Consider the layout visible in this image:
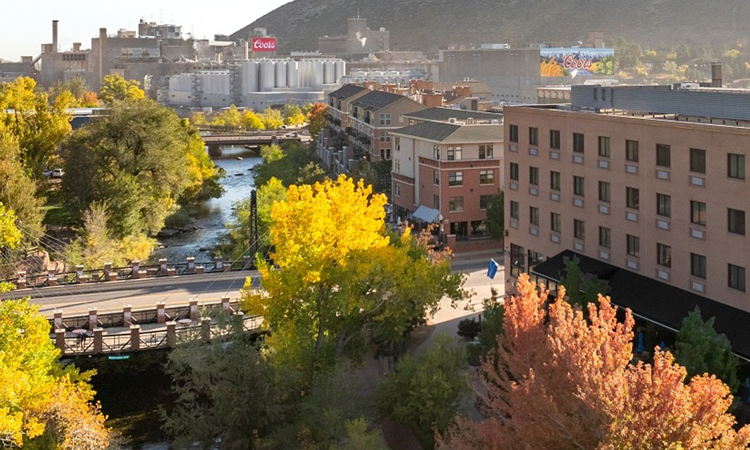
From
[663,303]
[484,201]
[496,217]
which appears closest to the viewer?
[663,303]

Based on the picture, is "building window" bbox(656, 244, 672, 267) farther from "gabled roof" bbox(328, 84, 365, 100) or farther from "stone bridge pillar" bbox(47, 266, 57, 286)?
"gabled roof" bbox(328, 84, 365, 100)

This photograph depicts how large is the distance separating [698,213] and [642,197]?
3.22m

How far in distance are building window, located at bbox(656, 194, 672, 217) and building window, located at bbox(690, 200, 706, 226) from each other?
4.00 feet

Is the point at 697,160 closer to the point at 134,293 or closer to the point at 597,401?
the point at 597,401

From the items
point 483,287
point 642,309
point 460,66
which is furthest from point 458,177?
point 460,66

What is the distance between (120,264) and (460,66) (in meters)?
120

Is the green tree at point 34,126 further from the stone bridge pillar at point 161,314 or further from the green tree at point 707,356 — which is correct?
the green tree at point 707,356

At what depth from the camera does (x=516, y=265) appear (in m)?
50.0

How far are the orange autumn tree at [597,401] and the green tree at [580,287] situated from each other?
11.9 m

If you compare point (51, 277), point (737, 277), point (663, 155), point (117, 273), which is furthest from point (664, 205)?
point (51, 277)

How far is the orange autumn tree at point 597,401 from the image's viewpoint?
21.3 m

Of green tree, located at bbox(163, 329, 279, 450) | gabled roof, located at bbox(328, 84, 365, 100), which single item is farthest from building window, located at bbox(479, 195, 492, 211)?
gabled roof, located at bbox(328, 84, 365, 100)

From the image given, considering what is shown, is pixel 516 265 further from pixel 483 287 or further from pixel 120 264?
pixel 120 264

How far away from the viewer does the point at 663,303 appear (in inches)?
1491
